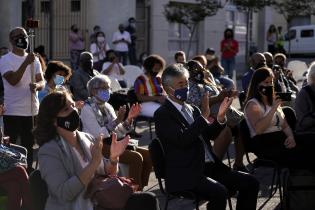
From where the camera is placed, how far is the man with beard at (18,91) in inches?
298

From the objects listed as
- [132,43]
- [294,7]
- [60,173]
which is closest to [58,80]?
[60,173]

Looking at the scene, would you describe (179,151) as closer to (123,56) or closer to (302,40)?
(123,56)

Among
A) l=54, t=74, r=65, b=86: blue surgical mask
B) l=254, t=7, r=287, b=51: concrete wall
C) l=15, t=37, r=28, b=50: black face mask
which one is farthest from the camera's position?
l=254, t=7, r=287, b=51: concrete wall

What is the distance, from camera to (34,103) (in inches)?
305

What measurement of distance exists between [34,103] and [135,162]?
1538mm

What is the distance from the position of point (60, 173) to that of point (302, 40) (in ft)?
105

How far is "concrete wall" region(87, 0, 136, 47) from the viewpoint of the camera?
23.6 m

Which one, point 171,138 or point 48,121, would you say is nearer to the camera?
point 48,121

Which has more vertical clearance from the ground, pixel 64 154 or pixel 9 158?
pixel 64 154

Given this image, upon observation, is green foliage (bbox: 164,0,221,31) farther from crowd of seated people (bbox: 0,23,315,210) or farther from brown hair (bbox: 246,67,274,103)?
brown hair (bbox: 246,67,274,103)

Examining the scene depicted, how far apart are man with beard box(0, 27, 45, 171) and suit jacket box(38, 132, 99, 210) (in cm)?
312

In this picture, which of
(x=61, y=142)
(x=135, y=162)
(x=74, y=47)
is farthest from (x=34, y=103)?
(x=74, y=47)

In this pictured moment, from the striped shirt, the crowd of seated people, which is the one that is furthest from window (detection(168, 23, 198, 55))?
the crowd of seated people

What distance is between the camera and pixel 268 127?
7062 millimetres
